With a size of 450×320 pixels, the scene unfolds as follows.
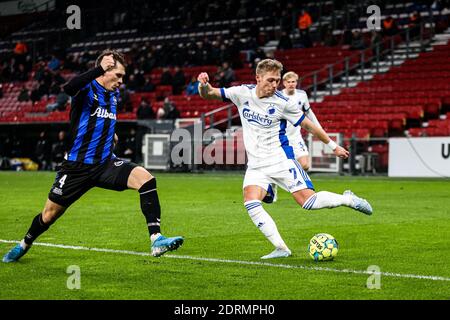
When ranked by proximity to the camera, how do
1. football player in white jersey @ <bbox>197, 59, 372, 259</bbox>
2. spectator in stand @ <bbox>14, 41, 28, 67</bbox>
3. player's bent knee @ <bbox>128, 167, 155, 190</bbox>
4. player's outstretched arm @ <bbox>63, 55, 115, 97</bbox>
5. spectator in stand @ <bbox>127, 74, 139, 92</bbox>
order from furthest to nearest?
spectator in stand @ <bbox>14, 41, 28, 67</bbox>
spectator in stand @ <bbox>127, 74, 139, 92</bbox>
football player in white jersey @ <bbox>197, 59, 372, 259</bbox>
player's bent knee @ <bbox>128, 167, 155, 190</bbox>
player's outstretched arm @ <bbox>63, 55, 115, 97</bbox>

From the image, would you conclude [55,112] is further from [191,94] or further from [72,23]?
[72,23]

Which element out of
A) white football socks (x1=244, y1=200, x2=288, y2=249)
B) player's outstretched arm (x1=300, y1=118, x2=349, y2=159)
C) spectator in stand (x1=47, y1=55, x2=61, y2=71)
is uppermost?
spectator in stand (x1=47, y1=55, x2=61, y2=71)

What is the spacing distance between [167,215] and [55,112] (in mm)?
21725

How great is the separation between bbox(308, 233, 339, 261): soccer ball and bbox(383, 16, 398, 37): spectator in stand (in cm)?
2350

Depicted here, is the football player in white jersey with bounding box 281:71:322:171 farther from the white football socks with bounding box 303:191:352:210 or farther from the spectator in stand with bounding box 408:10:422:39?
the spectator in stand with bounding box 408:10:422:39

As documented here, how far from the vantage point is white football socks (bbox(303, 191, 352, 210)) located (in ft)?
26.5

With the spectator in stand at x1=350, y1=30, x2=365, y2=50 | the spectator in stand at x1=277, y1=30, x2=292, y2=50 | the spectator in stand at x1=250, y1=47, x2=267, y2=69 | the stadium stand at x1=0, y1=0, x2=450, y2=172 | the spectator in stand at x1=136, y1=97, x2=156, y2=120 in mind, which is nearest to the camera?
the stadium stand at x1=0, y1=0, x2=450, y2=172

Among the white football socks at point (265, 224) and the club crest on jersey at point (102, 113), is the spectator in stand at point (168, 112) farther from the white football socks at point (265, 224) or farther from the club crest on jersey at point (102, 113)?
the club crest on jersey at point (102, 113)

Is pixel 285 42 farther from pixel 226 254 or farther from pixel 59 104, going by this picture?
pixel 226 254

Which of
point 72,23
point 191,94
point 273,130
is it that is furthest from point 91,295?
point 72,23

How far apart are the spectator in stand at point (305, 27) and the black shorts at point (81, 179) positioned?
2555cm

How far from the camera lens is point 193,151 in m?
26.9

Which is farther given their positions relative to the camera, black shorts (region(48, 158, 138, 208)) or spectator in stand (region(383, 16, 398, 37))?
spectator in stand (region(383, 16, 398, 37))

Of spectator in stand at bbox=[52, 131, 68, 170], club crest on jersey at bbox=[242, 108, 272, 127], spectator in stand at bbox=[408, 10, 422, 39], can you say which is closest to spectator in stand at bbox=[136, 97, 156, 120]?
spectator in stand at bbox=[52, 131, 68, 170]
